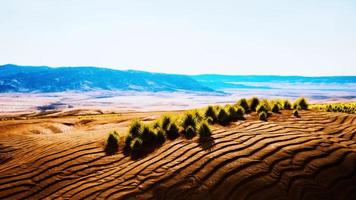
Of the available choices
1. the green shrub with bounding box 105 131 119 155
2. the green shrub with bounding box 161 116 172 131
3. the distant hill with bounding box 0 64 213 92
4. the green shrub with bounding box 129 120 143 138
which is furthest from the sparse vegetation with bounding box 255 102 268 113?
the distant hill with bounding box 0 64 213 92

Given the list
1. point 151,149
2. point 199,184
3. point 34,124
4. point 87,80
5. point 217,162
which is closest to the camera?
point 199,184

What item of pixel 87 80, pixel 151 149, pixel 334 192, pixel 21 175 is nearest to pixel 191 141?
pixel 151 149

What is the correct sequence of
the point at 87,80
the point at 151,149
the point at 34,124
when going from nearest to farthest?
the point at 151,149 < the point at 34,124 < the point at 87,80

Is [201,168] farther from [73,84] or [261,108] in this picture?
[73,84]

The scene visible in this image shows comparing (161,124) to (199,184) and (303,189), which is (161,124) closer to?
(199,184)

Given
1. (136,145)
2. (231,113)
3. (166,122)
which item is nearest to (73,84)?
(231,113)

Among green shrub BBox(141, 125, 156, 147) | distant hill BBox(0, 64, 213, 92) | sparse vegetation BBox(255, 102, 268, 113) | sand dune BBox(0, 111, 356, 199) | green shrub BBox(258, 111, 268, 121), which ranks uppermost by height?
sparse vegetation BBox(255, 102, 268, 113)

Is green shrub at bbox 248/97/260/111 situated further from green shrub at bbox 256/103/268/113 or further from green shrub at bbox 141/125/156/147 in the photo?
green shrub at bbox 141/125/156/147

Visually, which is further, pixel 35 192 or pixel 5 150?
→ pixel 5 150
